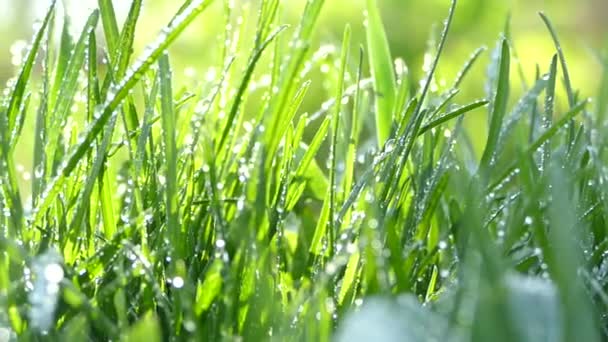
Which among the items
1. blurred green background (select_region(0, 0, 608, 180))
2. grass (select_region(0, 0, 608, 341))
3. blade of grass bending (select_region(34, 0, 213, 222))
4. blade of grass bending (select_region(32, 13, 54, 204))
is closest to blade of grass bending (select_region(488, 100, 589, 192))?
grass (select_region(0, 0, 608, 341))

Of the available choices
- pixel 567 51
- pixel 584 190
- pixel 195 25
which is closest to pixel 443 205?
pixel 584 190

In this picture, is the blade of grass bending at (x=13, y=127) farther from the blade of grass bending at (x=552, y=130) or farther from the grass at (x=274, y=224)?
the blade of grass bending at (x=552, y=130)

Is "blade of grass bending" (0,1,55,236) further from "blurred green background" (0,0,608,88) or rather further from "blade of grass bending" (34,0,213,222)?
"blurred green background" (0,0,608,88)

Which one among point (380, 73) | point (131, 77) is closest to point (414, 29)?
point (380, 73)

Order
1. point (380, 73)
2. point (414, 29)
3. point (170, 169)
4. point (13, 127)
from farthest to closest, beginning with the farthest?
point (414, 29) → point (380, 73) → point (13, 127) → point (170, 169)

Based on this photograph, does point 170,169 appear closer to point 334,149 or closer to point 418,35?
point 334,149

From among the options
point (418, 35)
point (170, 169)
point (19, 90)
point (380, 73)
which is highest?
point (418, 35)

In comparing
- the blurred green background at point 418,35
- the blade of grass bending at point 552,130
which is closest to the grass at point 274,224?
the blade of grass bending at point 552,130

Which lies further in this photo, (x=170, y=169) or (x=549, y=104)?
(x=549, y=104)

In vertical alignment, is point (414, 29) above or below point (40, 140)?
above
